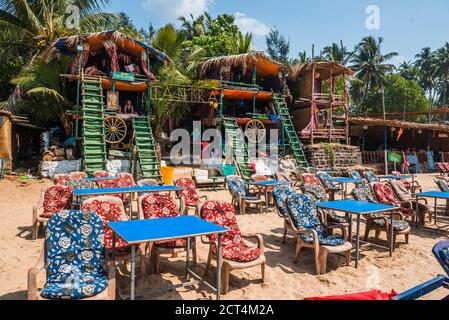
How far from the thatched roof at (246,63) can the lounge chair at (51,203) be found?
12312 mm

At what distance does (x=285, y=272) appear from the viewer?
478 cm

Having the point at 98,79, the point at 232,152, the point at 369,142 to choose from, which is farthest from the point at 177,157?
the point at 369,142

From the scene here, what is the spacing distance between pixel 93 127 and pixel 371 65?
3116 centimetres

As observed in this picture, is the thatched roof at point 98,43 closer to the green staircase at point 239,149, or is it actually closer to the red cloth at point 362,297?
the green staircase at point 239,149

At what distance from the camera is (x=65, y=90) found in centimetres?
1520

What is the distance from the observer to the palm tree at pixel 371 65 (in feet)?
114

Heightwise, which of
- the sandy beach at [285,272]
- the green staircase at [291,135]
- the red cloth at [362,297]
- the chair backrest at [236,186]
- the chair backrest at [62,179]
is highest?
the green staircase at [291,135]

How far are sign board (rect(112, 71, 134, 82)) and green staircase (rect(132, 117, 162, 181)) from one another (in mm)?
1692

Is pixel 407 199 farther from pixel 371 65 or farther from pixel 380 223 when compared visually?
pixel 371 65

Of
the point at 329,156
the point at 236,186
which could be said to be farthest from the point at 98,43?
the point at 329,156

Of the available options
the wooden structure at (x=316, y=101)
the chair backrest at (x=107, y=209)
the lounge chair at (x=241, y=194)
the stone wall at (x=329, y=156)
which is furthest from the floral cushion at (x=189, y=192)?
the wooden structure at (x=316, y=101)

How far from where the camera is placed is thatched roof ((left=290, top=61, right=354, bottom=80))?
1797 centimetres

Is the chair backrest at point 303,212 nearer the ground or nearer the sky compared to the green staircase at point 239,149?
nearer the ground

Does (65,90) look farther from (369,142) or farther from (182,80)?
(369,142)
